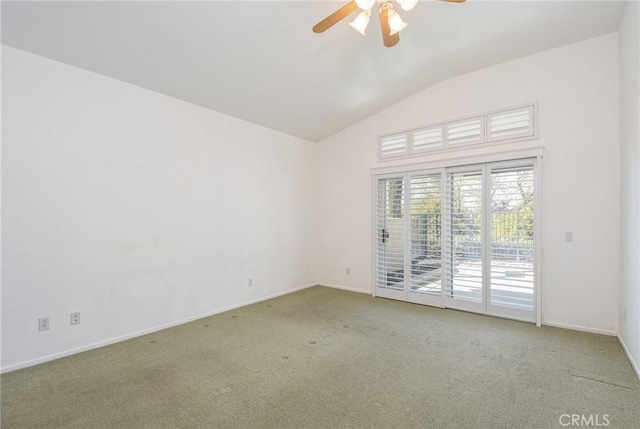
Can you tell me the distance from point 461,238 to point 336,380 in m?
2.76

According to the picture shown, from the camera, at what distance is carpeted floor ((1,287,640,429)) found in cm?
198

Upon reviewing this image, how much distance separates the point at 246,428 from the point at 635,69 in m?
4.21

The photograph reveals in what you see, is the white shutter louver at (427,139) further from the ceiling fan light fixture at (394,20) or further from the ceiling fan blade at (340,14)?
the ceiling fan blade at (340,14)

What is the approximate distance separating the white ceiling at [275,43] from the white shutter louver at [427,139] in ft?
2.19

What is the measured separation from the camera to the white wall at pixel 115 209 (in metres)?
2.66

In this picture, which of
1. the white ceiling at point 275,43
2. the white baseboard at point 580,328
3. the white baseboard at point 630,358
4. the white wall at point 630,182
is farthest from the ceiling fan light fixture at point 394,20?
the white baseboard at point 580,328

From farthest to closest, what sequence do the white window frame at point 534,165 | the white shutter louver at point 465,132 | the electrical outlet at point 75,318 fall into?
1. the white shutter louver at point 465,132
2. the white window frame at point 534,165
3. the electrical outlet at point 75,318

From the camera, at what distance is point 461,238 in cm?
421

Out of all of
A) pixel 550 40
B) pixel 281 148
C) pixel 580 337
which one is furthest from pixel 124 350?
pixel 550 40

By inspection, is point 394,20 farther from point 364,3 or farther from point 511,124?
point 511,124

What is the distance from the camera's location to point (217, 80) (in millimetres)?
3529

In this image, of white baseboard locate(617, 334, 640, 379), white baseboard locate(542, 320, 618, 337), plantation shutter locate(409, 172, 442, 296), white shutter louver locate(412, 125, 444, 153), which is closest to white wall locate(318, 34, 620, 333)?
white baseboard locate(542, 320, 618, 337)

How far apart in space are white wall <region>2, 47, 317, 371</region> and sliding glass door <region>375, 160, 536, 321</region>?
6.85 ft

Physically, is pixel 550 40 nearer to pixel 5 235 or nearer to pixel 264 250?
pixel 264 250
